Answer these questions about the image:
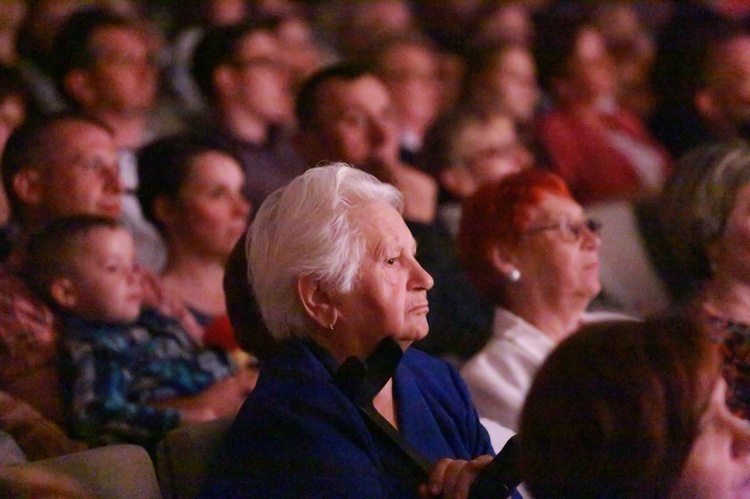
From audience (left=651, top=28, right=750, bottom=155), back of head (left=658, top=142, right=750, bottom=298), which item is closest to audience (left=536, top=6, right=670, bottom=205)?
audience (left=651, top=28, right=750, bottom=155)

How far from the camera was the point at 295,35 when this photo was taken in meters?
3.51

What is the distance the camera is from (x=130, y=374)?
180 centimetres

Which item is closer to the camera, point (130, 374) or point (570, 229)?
point (130, 374)

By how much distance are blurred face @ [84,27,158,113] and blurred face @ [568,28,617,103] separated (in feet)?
5.27

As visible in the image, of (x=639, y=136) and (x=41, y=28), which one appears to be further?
(x=639, y=136)

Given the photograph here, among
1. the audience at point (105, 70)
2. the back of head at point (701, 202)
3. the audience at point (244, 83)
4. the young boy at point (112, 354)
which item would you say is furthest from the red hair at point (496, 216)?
the audience at point (105, 70)

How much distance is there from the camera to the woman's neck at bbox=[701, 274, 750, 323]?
6.69ft

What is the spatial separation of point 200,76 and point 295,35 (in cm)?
58

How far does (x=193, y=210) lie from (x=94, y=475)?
1.06 m

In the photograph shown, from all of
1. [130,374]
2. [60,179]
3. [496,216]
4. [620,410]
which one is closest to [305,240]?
[620,410]

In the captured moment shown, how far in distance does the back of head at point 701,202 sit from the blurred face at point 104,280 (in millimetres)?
1226

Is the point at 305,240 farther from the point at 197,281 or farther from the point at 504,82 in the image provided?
the point at 504,82

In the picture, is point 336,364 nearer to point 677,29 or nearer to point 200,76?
point 200,76

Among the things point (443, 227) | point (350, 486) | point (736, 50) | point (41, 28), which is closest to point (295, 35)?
point (41, 28)
